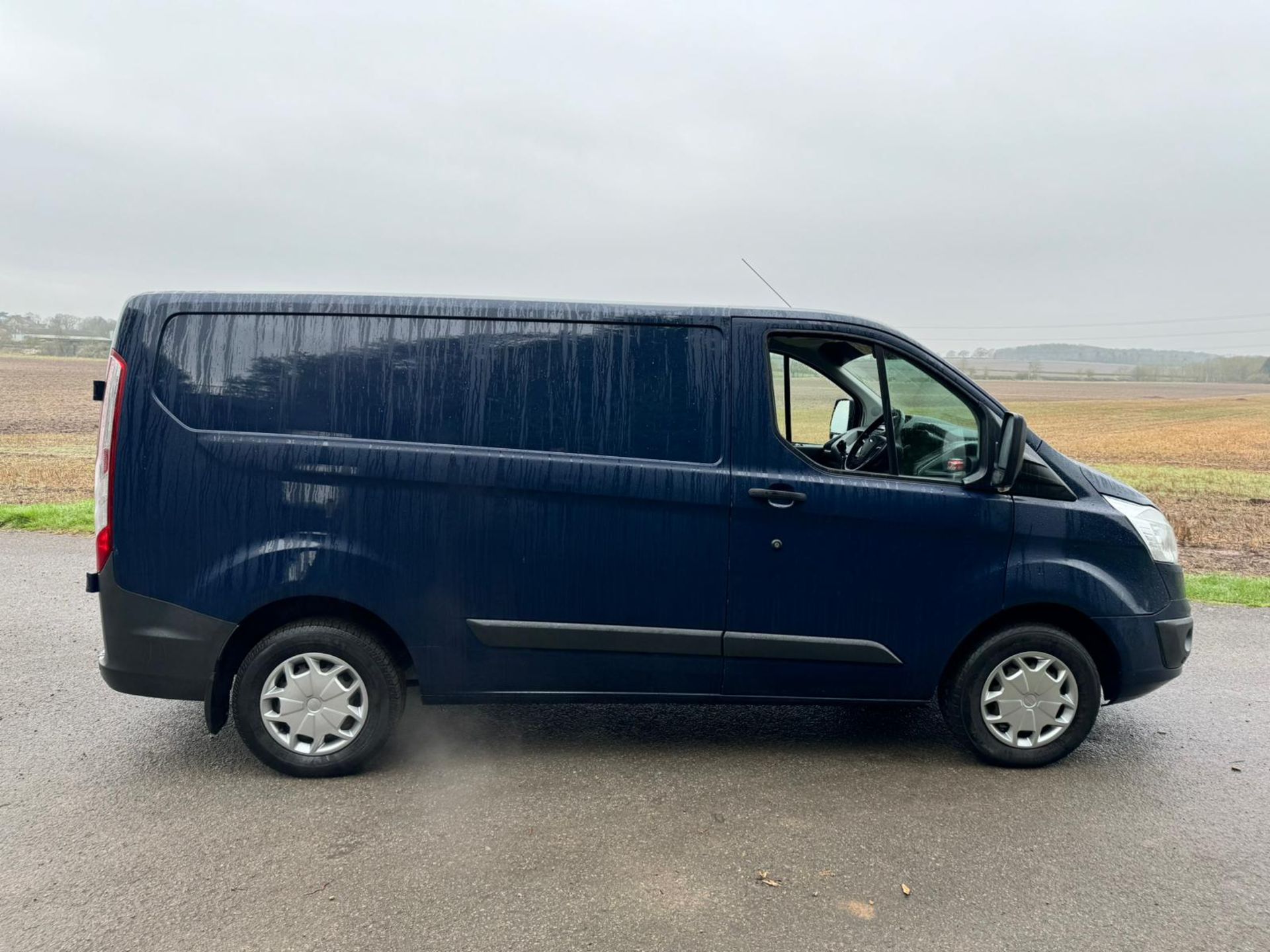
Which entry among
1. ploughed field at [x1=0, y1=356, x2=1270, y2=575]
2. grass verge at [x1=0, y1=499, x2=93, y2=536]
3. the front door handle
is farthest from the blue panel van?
grass verge at [x1=0, y1=499, x2=93, y2=536]

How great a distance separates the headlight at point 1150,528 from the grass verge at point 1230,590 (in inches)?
151

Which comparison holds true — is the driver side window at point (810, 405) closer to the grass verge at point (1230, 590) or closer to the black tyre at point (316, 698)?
the black tyre at point (316, 698)

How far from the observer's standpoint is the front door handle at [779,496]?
394 cm

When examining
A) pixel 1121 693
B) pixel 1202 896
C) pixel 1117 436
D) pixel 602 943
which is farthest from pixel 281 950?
pixel 1117 436

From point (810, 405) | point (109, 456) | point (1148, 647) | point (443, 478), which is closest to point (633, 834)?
point (443, 478)

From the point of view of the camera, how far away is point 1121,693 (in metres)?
4.21

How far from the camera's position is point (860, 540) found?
4.02 metres

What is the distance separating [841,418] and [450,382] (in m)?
1.91

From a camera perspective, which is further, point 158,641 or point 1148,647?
point 1148,647

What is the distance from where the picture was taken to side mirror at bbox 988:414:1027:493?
12.9 ft

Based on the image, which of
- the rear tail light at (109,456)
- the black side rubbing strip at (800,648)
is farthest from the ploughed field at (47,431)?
the black side rubbing strip at (800,648)

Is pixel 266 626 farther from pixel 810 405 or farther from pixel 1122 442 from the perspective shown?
pixel 1122 442

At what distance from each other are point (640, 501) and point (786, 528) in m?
0.61

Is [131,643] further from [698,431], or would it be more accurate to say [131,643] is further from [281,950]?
[698,431]
